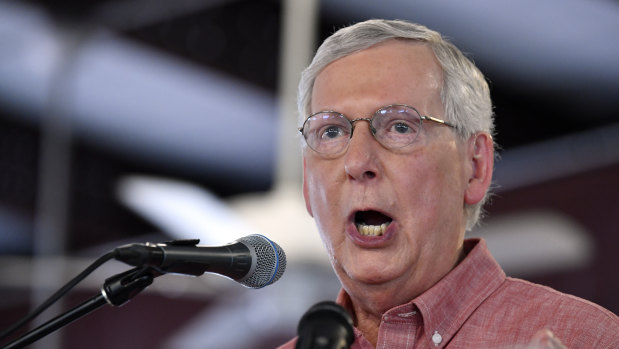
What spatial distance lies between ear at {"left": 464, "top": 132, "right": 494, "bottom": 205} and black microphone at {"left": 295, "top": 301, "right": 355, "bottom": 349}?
0.79 m

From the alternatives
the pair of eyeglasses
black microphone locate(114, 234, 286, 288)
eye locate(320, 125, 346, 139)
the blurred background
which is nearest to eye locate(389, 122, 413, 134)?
the pair of eyeglasses

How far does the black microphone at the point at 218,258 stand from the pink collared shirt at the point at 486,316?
339 millimetres

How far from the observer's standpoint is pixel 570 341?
1347 millimetres

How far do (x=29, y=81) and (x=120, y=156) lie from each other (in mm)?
1048

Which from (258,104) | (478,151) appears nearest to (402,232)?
(478,151)

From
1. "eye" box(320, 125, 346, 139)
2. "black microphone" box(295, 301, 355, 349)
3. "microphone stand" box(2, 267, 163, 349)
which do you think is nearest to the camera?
"black microphone" box(295, 301, 355, 349)

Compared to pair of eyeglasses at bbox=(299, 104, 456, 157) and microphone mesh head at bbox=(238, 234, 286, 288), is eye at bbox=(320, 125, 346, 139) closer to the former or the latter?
pair of eyeglasses at bbox=(299, 104, 456, 157)

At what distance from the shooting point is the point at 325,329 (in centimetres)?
89

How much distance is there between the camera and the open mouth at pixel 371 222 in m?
1.52

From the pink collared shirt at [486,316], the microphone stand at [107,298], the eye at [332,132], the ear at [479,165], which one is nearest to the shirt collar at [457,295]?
the pink collared shirt at [486,316]

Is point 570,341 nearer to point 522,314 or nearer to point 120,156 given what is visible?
point 522,314

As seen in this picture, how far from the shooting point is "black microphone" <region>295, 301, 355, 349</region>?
2.89ft

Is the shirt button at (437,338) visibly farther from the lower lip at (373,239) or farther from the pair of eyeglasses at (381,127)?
the pair of eyeglasses at (381,127)

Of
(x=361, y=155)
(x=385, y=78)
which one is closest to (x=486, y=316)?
(x=361, y=155)
